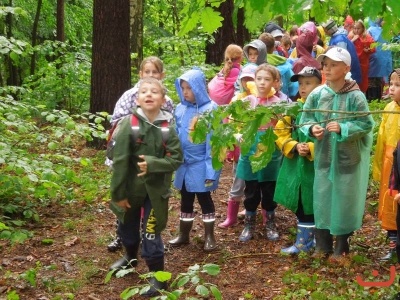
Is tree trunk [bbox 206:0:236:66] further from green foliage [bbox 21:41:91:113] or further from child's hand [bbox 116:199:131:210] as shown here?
child's hand [bbox 116:199:131:210]

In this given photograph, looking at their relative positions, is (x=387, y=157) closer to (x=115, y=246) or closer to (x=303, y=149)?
(x=303, y=149)

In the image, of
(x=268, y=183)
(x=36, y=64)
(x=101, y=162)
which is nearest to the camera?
(x=268, y=183)

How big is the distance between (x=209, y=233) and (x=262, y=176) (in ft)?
2.67

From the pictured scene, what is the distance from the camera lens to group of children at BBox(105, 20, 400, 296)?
5004 millimetres

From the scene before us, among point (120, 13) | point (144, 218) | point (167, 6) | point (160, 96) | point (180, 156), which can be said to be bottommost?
point (144, 218)

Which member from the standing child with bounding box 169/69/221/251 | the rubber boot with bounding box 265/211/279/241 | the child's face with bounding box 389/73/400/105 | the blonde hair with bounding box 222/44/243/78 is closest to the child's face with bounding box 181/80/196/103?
the standing child with bounding box 169/69/221/251

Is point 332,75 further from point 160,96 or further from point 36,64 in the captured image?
point 36,64

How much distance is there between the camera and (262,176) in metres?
6.25

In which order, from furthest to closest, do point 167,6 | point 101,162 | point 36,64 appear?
point 167,6, point 36,64, point 101,162

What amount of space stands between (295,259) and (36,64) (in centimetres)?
1423

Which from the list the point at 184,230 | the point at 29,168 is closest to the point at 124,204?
the point at 29,168

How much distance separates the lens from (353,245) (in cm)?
611

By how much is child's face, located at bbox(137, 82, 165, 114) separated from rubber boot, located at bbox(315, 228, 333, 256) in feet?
6.58

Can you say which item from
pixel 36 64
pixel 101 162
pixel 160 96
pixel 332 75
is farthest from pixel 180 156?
pixel 36 64
